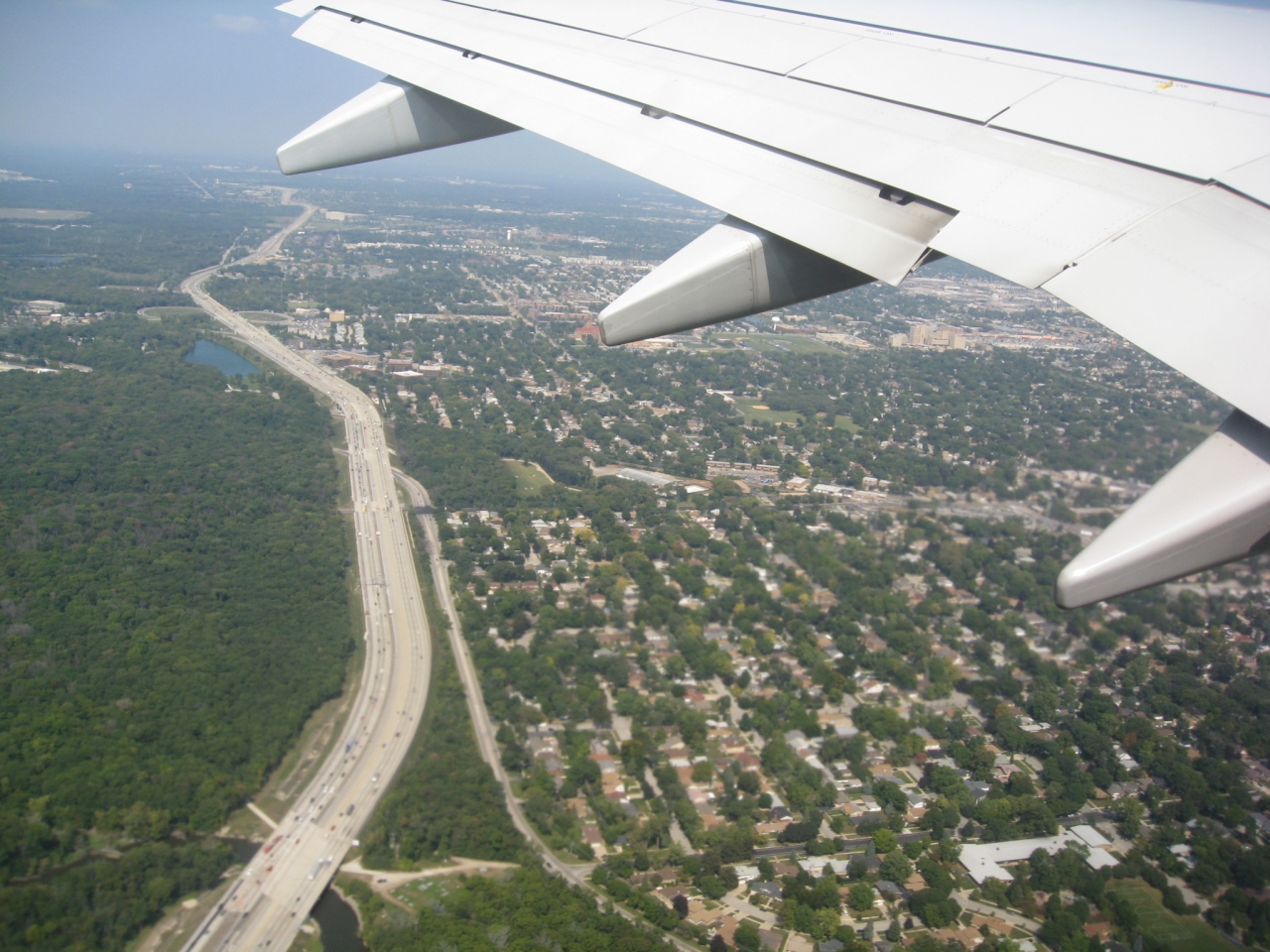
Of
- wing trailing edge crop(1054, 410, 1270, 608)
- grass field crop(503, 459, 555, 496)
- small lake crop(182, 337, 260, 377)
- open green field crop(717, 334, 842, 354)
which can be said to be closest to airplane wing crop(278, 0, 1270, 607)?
wing trailing edge crop(1054, 410, 1270, 608)

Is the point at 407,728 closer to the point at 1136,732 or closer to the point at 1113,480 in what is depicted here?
the point at 1136,732

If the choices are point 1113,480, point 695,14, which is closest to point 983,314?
point 1113,480

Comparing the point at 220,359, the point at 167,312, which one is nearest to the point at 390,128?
the point at 220,359

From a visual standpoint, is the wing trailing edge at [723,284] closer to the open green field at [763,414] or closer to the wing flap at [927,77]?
the wing flap at [927,77]

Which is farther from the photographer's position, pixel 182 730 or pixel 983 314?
pixel 983 314

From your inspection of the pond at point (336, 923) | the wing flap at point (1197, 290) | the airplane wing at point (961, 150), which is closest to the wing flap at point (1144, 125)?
the airplane wing at point (961, 150)
